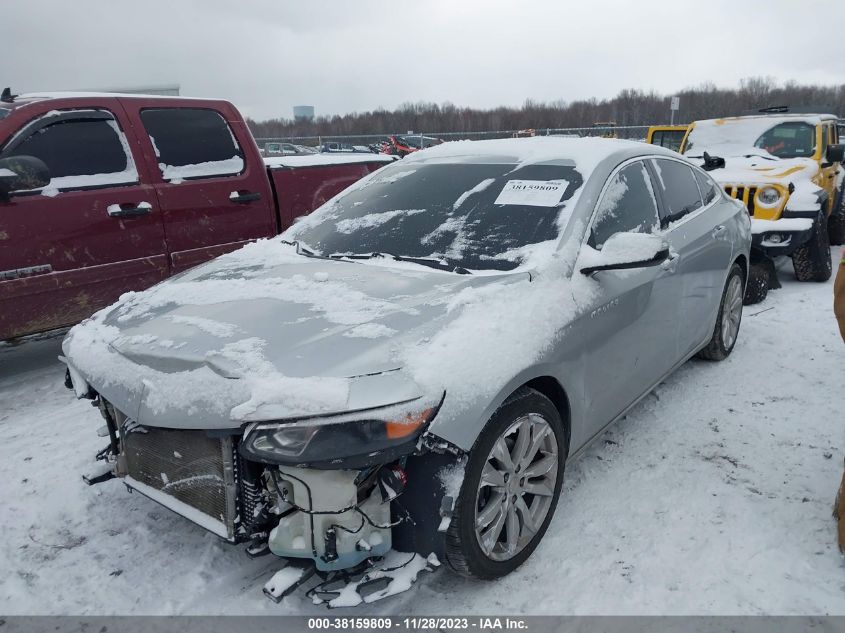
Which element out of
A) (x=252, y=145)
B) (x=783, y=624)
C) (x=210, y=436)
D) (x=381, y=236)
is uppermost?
(x=252, y=145)

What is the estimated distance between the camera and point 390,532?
2.17m

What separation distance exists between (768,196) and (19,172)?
22.3 feet

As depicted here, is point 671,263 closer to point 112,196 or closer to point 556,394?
point 556,394

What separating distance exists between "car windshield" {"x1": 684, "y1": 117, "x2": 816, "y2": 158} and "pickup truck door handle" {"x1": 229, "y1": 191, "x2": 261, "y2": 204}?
5656mm

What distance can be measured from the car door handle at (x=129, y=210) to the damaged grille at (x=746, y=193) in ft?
19.2

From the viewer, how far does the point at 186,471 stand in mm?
2227

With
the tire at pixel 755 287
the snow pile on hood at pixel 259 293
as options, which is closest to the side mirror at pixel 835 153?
the tire at pixel 755 287

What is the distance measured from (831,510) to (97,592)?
124 inches

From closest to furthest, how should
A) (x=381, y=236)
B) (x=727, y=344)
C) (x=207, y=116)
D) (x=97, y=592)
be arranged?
(x=97, y=592) < (x=381, y=236) < (x=727, y=344) < (x=207, y=116)

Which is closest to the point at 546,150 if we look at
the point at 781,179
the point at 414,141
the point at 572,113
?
the point at 781,179

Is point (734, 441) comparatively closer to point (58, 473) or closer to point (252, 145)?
point (58, 473)

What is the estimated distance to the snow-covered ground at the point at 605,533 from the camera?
7.64 feet

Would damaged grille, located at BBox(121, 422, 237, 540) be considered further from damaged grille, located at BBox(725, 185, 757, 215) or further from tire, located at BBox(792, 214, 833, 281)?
tire, located at BBox(792, 214, 833, 281)

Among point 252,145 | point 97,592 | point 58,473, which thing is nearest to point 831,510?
point 97,592
